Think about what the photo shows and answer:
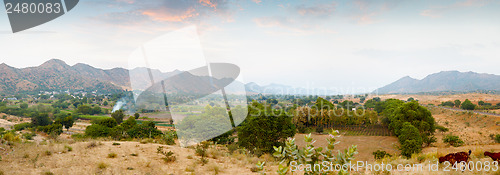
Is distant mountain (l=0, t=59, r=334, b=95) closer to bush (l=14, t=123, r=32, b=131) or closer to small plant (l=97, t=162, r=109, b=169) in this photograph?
bush (l=14, t=123, r=32, b=131)

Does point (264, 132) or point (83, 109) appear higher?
point (264, 132)

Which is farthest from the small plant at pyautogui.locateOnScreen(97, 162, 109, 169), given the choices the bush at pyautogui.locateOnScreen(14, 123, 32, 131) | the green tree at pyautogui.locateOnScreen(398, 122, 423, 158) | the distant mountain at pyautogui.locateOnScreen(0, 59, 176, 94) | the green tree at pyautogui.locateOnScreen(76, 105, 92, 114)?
the distant mountain at pyautogui.locateOnScreen(0, 59, 176, 94)

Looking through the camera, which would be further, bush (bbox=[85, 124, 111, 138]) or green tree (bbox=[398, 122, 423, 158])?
bush (bbox=[85, 124, 111, 138])

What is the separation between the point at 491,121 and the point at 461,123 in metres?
7.20

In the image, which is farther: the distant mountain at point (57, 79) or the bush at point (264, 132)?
the distant mountain at point (57, 79)

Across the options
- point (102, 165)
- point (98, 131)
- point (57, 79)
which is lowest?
point (98, 131)

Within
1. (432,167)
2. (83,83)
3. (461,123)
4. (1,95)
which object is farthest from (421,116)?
(83,83)

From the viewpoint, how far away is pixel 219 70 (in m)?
13.6

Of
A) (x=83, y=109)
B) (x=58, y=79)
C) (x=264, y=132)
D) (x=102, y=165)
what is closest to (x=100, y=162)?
(x=102, y=165)

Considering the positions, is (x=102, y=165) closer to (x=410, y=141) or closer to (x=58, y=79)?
(x=410, y=141)

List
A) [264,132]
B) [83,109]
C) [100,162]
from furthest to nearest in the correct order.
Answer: [83,109] < [264,132] < [100,162]

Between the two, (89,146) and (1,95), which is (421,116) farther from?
(1,95)

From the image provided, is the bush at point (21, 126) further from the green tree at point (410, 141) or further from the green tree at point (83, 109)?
the green tree at point (410, 141)

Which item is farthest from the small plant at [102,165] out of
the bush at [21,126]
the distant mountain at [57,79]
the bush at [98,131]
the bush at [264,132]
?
the distant mountain at [57,79]
